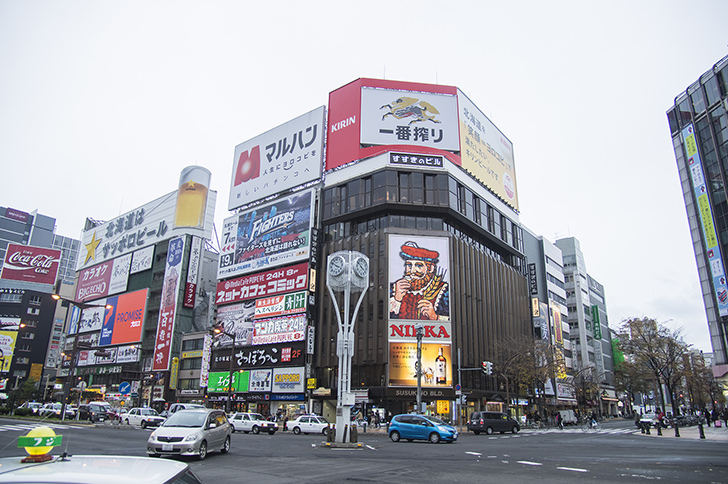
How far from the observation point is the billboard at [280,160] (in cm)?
6606

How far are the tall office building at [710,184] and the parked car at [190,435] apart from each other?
61.2m

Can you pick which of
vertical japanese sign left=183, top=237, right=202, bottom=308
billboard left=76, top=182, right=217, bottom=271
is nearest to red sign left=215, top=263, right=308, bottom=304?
vertical japanese sign left=183, top=237, right=202, bottom=308

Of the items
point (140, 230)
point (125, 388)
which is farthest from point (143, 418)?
point (140, 230)

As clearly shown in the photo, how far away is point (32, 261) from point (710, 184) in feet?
379

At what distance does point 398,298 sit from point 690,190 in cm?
4302

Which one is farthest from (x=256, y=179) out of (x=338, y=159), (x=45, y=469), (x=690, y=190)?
(x=45, y=469)

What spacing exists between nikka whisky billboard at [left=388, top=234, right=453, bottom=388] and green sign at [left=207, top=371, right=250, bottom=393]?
21.8m

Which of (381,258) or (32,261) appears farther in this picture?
(32,261)

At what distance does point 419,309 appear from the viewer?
5288 cm

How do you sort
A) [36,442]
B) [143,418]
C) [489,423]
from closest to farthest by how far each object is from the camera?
1. [36,442]
2. [143,418]
3. [489,423]

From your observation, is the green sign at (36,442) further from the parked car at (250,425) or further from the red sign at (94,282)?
the red sign at (94,282)

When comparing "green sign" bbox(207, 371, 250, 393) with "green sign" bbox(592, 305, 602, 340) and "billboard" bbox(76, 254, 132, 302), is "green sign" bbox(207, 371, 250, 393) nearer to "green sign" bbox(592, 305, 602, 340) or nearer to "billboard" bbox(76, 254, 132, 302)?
"billboard" bbox(76, 254, 132, 302)

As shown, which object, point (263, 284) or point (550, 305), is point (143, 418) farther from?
point (550, 305)

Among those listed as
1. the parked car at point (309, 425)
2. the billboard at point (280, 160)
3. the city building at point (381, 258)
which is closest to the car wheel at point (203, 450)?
the parked car at point (309, 425)
